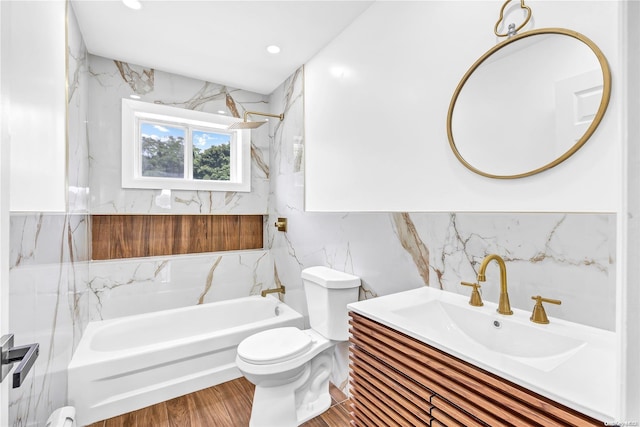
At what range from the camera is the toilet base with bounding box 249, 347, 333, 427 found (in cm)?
174

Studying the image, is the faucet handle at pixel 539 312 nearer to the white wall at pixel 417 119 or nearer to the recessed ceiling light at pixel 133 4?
the white wall at pixel 417 119

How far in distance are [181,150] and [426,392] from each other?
278cm

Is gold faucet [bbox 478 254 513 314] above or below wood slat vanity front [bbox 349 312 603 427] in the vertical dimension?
above

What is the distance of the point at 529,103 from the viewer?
1114 mm

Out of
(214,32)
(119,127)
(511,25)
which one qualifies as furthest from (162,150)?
(511,25)

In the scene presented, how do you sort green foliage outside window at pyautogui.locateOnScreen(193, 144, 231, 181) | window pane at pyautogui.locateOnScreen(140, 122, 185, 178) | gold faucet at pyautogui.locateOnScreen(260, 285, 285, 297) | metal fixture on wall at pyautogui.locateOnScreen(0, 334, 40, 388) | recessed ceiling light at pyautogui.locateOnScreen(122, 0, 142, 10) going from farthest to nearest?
green foliage outside window at pyautogui.locateOnScreen(193, 144, 231, 181) → gold faucet at pyautogui.locateOnScreen(260, 285, 285, 297) → window pane at pyautogui.locateOnScreen(140, 122, 185, 178) → recessed ceiling light at pyautogui.locateOnScreen(122, 0, 142, 10) → metal fixture on wall at pyautogui.locateOnScreen(0, 334, 40, 388)

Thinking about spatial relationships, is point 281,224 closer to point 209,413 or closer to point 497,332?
point 209,413

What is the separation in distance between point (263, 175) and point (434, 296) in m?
2.26

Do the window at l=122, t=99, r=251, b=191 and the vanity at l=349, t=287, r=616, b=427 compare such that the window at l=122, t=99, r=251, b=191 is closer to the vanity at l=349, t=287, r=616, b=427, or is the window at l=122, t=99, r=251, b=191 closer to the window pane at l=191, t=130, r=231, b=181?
the window pane at l=191, t=130, r=231, b=181

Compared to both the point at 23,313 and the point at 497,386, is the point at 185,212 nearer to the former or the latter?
the point at 23,313

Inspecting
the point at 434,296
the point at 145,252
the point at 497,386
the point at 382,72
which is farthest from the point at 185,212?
the point at 497,386

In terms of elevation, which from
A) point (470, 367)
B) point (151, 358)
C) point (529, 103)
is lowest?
point (151, 358)

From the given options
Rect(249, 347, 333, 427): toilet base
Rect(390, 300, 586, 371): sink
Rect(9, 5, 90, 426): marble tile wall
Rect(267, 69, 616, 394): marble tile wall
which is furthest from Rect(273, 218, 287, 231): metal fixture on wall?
Rect(390, 300, 586, 371): sink

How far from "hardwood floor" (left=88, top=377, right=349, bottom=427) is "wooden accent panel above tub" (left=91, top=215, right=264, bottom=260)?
1.26 meters
